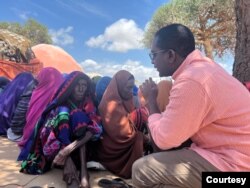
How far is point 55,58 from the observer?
58.9ft

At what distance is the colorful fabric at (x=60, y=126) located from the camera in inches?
157

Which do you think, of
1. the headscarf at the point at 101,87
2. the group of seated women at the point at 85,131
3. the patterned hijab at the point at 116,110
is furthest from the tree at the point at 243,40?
the headscarf at the point at 101,87

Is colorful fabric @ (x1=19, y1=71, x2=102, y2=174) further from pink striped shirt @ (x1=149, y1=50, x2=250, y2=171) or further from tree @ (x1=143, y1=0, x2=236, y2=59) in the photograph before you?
tree @ (x1=143, y1=0, x2=236, y2=59)

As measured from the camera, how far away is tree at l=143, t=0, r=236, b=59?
17.8 metres

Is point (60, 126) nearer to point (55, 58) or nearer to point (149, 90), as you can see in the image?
point (149, 90)

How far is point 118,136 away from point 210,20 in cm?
1570

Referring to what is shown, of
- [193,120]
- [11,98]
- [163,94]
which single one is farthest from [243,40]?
[11,98]

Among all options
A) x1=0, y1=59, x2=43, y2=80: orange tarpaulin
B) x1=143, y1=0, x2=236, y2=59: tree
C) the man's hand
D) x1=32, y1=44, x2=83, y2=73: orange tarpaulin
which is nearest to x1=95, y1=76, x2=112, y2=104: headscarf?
the man's hand

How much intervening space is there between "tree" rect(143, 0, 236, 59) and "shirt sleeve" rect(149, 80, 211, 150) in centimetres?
1604

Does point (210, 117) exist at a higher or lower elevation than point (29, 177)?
higher

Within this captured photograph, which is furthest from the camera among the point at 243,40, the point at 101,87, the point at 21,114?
the point at 21,114

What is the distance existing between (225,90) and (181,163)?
0.64 m

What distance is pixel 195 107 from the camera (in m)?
2.24

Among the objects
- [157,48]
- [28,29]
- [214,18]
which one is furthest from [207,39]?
[28,29]
